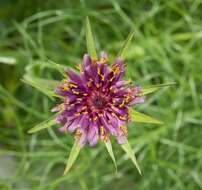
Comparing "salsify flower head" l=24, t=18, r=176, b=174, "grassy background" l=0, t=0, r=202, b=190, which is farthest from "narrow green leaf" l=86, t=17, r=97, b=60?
"grassy background" l=0, t=0, r=202, b=190

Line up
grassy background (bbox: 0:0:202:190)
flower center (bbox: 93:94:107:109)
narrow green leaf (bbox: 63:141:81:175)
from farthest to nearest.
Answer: grassy background (bbox: 0:0:202:190) → flower center (bbox: 93:94:107:109) → narrow green leaf (bbox: 63:141:81:175)

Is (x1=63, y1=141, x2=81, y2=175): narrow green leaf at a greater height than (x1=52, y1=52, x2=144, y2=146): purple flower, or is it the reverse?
(x1=52, y1=52, x2=144, y2=146): purple flower

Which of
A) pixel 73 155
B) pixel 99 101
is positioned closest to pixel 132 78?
pixel 99 101

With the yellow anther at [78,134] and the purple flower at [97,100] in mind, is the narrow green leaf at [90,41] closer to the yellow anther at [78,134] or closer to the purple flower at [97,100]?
the purple flower at [97,100]

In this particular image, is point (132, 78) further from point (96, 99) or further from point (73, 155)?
point (73, 155)

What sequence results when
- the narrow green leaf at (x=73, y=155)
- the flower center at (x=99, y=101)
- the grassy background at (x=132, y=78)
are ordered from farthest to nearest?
the grassy background at (x=132, y=78)
the flower center at (x=99, y=101)
the narrow green leaf at (x=73, y=155)

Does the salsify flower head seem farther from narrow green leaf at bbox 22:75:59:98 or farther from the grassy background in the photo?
the grassy background

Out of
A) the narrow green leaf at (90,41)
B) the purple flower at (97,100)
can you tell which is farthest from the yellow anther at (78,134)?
the narrow green leaf at (90,41)

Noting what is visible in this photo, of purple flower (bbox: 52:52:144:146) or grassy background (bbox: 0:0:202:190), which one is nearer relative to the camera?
purple flower (bbox: 52:52:144:146)
